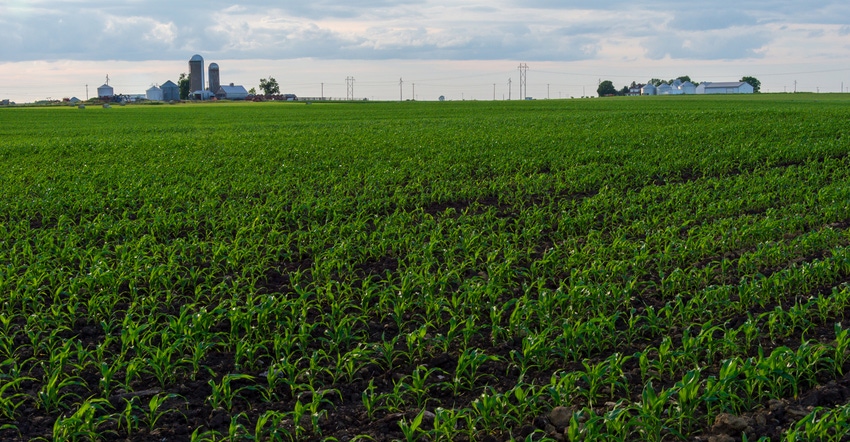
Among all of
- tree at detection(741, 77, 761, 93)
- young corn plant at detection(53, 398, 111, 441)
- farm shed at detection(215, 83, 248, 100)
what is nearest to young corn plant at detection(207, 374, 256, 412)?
young corn plant at detection(53, 398, 111, 441)

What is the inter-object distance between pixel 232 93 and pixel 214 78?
31.3 ft

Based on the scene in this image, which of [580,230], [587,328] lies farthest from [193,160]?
[587,328]

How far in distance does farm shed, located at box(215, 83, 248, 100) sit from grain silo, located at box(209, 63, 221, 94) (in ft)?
13.8

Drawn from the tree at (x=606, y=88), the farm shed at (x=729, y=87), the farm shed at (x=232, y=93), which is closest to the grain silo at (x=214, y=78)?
the farm shed at (x=232, y=93)

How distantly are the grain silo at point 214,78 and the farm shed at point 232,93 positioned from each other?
4.22 metres

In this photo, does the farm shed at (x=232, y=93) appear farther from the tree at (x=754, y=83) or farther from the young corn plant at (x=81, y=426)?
the young corn plant at (x=81, y=426)

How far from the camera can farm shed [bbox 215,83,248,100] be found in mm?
172000

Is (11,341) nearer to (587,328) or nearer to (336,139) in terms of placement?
(587,328)

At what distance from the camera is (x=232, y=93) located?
17400 centimetres

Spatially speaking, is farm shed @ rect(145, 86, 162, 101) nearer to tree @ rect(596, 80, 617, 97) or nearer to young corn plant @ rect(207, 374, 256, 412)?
tree @ rect(596, 80, 617, 97)

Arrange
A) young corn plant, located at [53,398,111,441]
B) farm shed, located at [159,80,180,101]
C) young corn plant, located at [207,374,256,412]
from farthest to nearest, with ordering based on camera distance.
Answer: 1. farm shed, located at [159,80,180,101]
2. young corn plant, located at [207,374,256,412]
3. young corn plant, located at [53,398,111,441]

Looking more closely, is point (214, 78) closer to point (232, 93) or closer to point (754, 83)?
point (232, 93)

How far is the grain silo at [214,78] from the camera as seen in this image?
180m

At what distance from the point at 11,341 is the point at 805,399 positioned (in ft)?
21.7
